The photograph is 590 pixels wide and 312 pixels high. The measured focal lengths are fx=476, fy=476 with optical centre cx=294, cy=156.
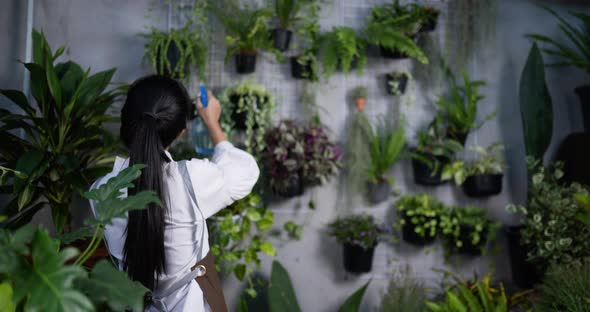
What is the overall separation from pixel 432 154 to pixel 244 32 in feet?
4.28

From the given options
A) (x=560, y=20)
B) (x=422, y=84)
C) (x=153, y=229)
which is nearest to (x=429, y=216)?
(x=422, y=84)

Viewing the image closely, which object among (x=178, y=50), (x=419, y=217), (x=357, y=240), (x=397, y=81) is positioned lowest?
(x=357, y=240)

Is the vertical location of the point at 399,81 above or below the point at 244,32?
below

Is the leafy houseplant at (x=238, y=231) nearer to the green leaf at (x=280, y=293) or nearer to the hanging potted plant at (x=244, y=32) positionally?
the green leaf at (x=280, y=293)

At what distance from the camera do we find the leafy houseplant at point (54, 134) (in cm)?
202

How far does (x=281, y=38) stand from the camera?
270 centimetres

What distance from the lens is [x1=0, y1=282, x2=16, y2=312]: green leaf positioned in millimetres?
759

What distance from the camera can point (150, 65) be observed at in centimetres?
276

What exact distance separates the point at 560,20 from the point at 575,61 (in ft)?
1.34

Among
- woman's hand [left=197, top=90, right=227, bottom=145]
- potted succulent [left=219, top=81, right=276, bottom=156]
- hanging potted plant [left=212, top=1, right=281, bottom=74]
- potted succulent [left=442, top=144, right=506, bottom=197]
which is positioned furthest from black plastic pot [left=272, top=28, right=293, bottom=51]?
potted succulent [left=442, top=144, right=506, bottom=197]

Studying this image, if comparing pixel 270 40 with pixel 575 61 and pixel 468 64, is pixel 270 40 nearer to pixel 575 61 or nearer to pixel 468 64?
pixel 468 64

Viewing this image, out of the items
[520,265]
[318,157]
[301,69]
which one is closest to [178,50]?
[301,69]

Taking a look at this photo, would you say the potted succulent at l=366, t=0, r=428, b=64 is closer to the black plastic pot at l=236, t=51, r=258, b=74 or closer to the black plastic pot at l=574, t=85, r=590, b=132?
the black plastic pot at l=236, t=51, r=258, b=74

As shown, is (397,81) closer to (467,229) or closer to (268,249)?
(467,229)
